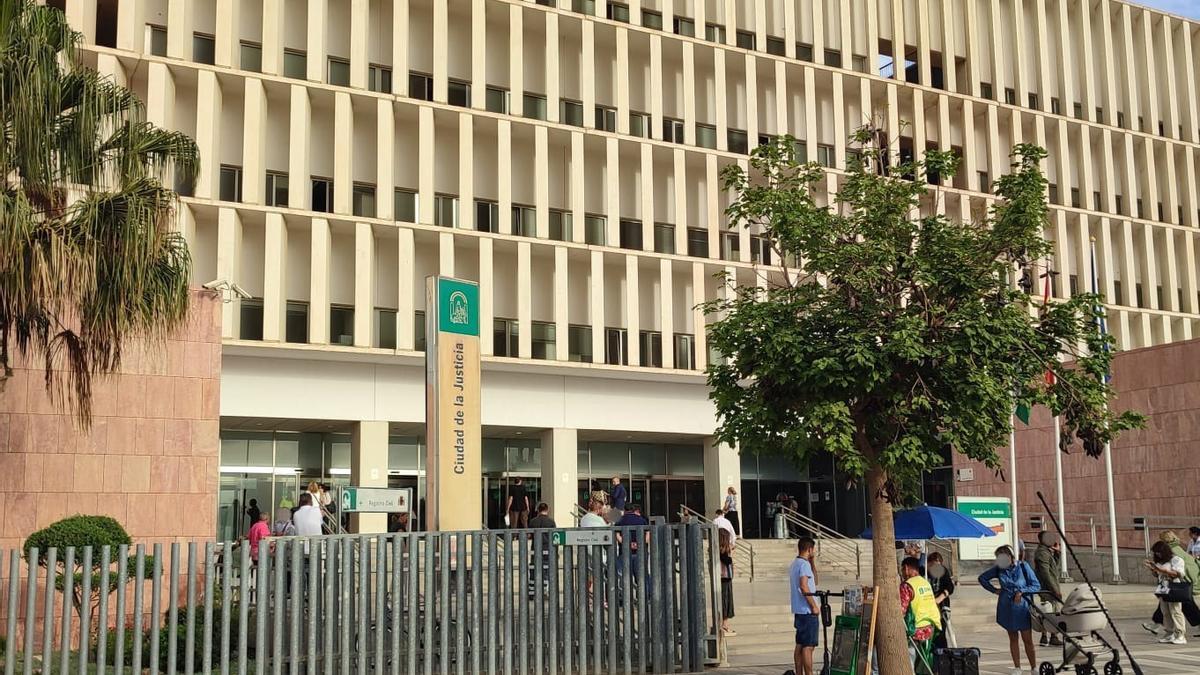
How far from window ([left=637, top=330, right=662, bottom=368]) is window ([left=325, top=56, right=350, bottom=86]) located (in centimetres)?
1126

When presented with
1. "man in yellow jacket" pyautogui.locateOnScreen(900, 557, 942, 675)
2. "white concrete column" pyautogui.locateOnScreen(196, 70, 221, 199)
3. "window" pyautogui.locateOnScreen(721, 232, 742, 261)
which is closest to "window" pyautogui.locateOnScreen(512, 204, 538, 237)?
"window" pyautogui.locateOnScreen(721, 232, 742, 261)

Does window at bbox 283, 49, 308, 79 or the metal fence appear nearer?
the metal fence

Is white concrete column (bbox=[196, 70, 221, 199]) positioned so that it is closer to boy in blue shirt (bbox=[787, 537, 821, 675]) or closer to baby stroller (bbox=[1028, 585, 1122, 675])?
boy in blue shirt (bbox=[787, 537, 821, 675])

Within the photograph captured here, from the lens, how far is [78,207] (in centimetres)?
1395

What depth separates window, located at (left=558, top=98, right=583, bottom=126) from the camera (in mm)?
35406

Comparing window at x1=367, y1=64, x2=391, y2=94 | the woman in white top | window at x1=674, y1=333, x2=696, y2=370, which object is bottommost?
the woman in white top

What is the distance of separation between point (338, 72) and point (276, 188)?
3.78m

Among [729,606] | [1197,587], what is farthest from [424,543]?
[1197,587]

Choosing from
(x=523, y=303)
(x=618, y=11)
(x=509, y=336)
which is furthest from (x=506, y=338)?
(x=618, y=11)

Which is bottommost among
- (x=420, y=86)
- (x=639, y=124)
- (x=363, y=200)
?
(x=363, y=200)

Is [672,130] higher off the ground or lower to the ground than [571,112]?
lower

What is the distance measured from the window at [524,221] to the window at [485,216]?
1.85 feet

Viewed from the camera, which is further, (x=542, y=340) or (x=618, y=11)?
(x=618, y=11)

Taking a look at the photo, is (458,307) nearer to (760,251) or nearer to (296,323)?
(296,323)
